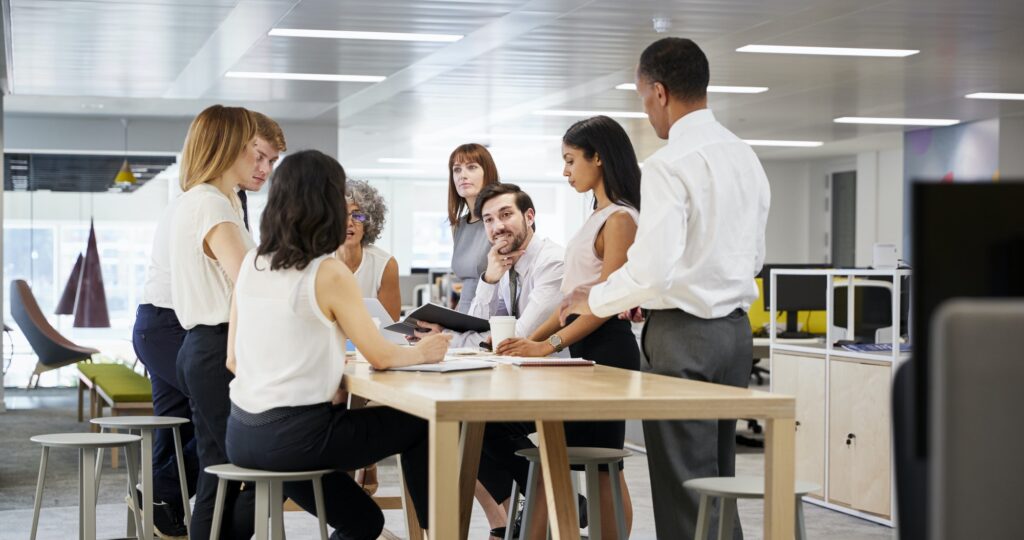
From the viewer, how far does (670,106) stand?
2.96 m

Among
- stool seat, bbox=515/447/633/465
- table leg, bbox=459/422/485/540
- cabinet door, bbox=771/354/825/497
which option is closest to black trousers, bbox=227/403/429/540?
stool seat, bbox=515/447/633/465

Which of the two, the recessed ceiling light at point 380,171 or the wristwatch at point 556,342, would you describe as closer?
the wristwatch at point 556,342

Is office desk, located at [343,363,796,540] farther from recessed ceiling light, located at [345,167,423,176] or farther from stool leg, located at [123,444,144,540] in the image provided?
recessed ceiling light, located at [345,167,423,176]

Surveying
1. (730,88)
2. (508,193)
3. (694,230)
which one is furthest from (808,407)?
(730,88)

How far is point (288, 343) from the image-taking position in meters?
2.83

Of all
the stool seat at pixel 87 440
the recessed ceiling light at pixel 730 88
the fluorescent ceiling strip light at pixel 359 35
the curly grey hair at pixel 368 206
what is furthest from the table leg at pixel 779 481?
the recessed ceiling light at pixel 730 88

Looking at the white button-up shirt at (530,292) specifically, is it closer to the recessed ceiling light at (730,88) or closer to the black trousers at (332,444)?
the black trousers at (332,444)

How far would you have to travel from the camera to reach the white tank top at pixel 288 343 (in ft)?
9.27

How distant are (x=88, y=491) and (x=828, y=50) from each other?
22.0ft

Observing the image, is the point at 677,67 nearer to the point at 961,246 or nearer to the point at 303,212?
the point at 303,212

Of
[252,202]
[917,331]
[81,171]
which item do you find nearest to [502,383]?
[917,331]

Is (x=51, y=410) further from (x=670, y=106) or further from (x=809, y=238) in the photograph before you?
(x=809, y=238)

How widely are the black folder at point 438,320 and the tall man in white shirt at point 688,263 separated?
900mm

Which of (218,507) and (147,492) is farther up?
(218,507)
